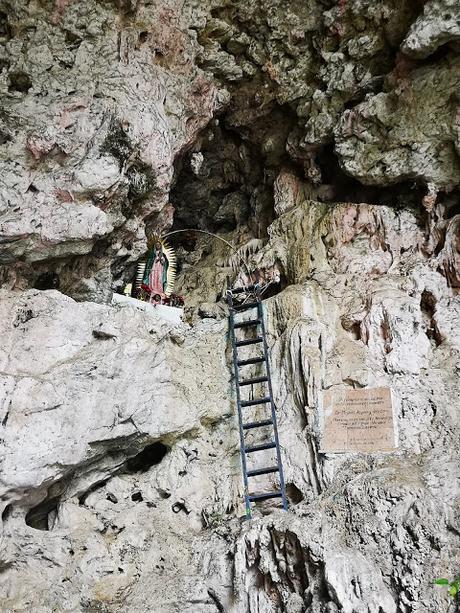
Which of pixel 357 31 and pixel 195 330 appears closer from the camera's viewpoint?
pixel 195 330

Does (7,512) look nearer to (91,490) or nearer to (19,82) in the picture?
(91,490)

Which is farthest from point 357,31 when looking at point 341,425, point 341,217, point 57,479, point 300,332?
point 57,479

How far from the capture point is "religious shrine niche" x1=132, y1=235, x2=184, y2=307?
8.55m

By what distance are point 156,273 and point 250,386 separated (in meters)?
2.60

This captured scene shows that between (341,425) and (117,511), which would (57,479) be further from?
(341,425)

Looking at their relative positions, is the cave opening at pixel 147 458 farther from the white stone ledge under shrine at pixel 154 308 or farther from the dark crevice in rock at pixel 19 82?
the dark crevice in rock at pixel 19 82

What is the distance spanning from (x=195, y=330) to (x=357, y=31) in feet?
18.0

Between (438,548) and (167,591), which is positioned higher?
(438,548)

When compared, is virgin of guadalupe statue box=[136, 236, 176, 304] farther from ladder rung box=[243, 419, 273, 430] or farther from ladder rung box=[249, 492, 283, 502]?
ladder rung box=[249, 492, 283, 502]

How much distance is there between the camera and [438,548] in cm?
479

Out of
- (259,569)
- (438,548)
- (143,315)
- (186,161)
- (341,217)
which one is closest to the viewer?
(438,548)

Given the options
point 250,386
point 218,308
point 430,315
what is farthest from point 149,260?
point 430,315

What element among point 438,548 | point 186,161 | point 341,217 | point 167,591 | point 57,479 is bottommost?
point 167,591

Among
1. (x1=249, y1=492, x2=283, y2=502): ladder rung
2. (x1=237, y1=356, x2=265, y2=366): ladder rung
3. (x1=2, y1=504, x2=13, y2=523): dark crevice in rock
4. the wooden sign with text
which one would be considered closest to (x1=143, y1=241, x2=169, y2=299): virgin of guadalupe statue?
(x1=237, y1=356, x2=265, y2=366): ladder rung
